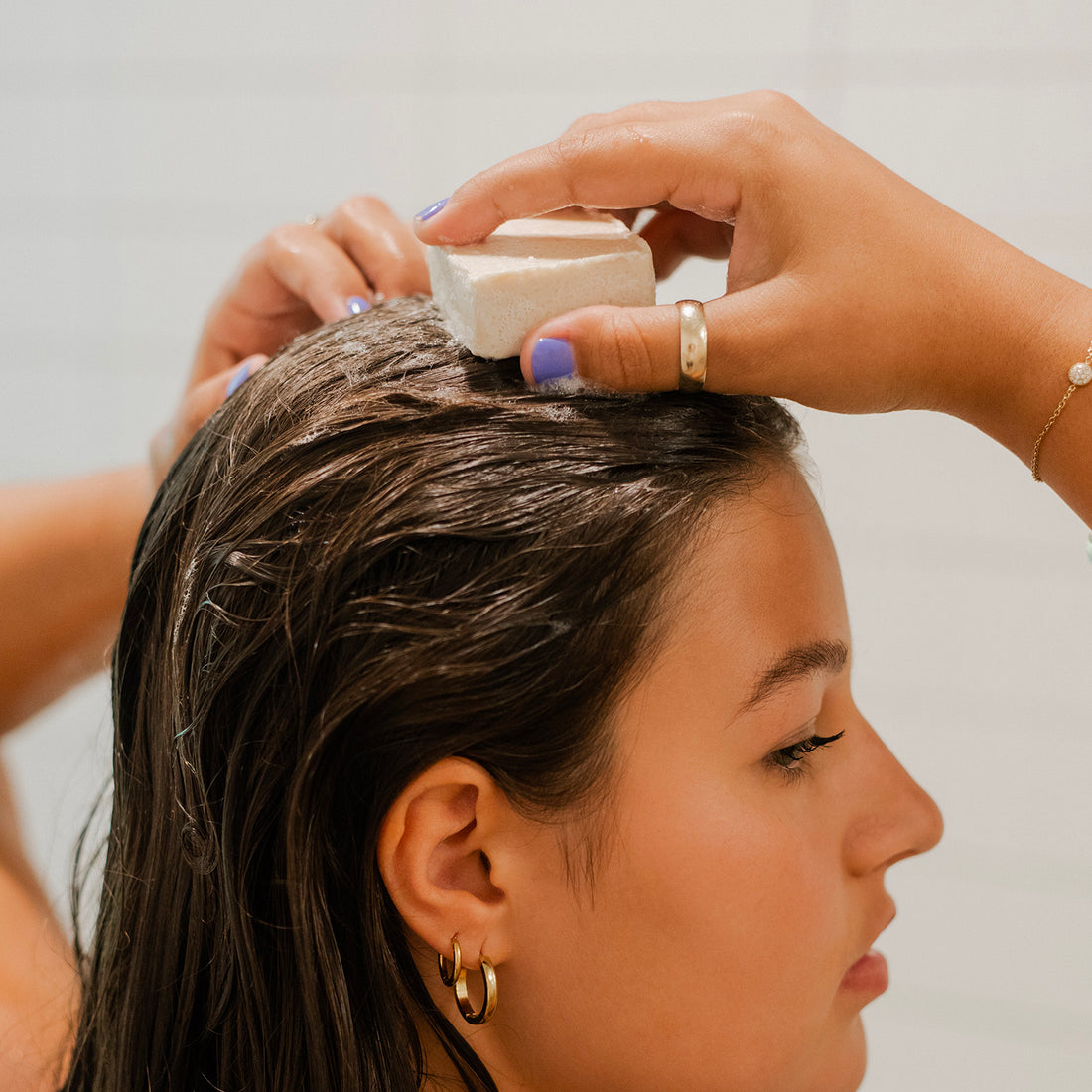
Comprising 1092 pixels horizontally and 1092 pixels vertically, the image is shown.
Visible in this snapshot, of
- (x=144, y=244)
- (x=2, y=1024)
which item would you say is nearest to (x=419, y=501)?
(x=2, y=1024)

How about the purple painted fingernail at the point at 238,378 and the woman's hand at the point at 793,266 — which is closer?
the woman's hand at the point at 793,266

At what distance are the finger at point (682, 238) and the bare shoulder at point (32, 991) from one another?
0.79 m

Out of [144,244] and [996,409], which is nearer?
[996,409]

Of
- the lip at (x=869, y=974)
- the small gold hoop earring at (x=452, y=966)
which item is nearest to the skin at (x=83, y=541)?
the small gold hoop earring at (x=452, y=966)

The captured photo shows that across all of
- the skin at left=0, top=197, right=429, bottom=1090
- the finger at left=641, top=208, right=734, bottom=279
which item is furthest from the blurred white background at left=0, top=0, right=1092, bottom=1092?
the finger at left=641, top=208, right=734, bottom=279

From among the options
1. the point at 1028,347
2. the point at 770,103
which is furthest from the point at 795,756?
the point at 770,103

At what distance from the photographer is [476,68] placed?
1632mm

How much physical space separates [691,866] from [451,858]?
156 millimetres

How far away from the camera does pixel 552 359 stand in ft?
2.28

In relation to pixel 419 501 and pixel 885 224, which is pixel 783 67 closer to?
pixel 885 224

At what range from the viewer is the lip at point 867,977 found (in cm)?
83

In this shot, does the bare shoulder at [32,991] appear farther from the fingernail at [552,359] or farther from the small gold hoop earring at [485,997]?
the fingernail at [552,359]

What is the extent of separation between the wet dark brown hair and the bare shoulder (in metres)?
0.20

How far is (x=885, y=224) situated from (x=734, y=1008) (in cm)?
51
